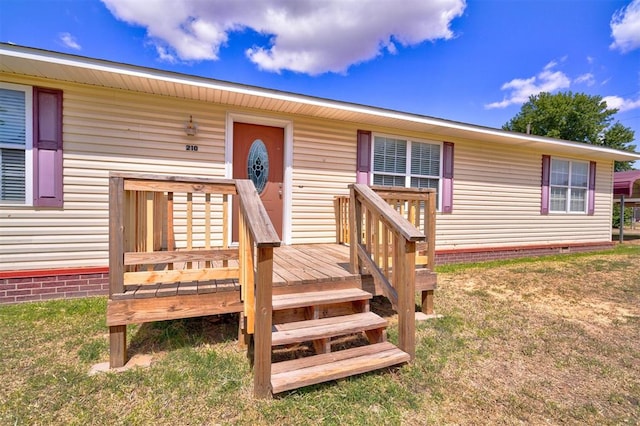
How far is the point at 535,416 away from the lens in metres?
1.73

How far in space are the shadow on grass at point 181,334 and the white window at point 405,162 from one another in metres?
3.58

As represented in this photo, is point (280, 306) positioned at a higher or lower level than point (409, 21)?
lower

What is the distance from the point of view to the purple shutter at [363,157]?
205 inches

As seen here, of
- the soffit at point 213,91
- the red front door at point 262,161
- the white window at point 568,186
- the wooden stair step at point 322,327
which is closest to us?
the wooden stair step at point 322,327

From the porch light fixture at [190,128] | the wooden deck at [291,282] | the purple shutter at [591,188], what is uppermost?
the porch light fixture at [190,128]

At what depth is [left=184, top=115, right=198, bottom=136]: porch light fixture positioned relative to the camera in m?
4.18

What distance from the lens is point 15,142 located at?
346cm

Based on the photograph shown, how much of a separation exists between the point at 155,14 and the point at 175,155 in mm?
4332

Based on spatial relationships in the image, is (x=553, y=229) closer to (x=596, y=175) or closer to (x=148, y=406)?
(x=596, y=175)

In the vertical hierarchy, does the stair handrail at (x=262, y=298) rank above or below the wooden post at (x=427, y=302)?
above

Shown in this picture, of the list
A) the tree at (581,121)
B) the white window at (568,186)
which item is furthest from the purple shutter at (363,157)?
the tree at (581,121)

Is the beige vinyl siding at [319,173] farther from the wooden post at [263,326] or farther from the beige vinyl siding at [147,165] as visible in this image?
the wooden post at [263,326]

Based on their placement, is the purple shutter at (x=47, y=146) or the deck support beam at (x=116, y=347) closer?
the deck support beam at (x=116, y=347)

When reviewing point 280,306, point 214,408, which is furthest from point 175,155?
Answer: point 214,408
